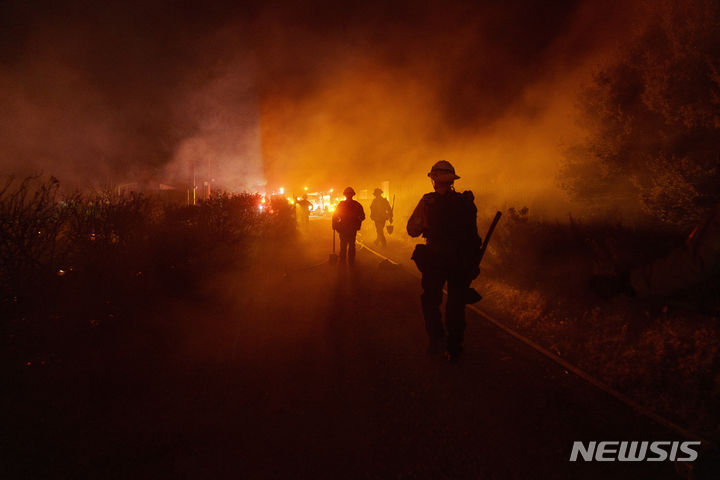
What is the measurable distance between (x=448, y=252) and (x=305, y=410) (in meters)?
1.82

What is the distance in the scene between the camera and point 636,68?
5.37 metres

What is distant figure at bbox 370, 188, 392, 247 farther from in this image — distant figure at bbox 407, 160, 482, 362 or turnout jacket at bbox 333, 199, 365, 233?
distant figure at bbox 407, 160, 482, 362

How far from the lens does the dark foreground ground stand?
88.7 inches

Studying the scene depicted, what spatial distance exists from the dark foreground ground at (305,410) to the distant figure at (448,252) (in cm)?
32

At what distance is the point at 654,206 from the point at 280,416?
4.96m

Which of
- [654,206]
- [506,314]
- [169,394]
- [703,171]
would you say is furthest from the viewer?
[506,314]

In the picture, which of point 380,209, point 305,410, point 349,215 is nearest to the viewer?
point 305,410

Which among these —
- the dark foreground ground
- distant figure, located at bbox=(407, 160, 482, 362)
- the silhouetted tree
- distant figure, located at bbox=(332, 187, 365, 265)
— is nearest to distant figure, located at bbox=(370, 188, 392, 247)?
distant figure, located at bbox=(332, 187, 365, 265)

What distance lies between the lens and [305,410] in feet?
9.16

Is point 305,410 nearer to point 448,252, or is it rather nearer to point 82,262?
point 448,252

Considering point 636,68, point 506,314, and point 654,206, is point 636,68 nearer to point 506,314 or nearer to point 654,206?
point 654,206

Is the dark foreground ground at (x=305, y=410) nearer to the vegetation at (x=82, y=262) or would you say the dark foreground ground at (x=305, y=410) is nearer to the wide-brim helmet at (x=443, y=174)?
the vegetation at (x=82, y=262)

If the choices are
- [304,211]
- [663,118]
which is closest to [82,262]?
[663,118]

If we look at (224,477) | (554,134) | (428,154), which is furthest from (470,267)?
(428,154)
